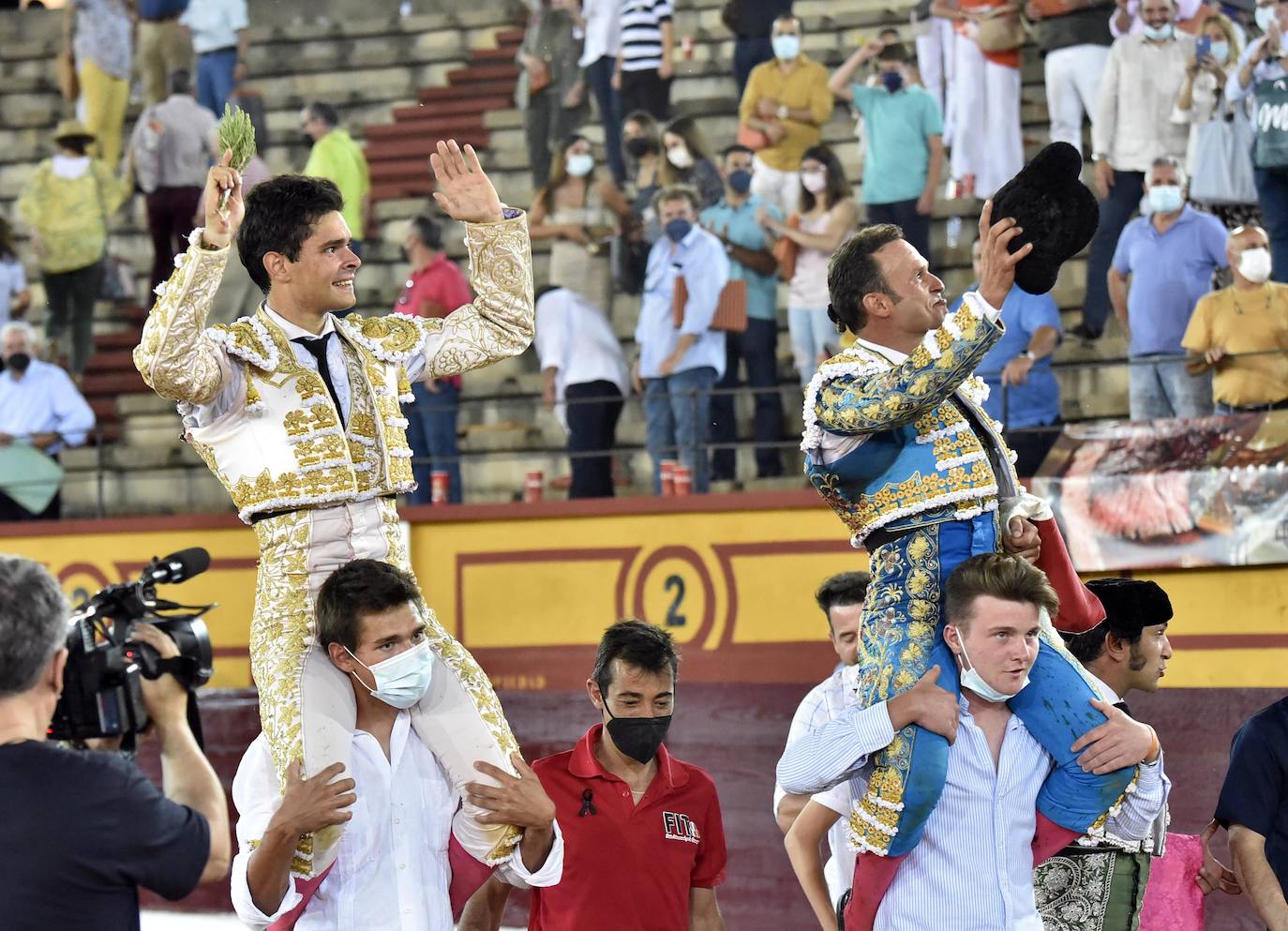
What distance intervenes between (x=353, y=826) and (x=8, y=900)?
121cm

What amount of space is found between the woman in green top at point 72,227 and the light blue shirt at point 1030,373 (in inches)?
258

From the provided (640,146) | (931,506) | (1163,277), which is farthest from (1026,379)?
(931,506)

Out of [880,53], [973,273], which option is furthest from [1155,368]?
[880,53]

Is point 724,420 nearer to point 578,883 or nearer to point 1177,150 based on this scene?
point 1177,150

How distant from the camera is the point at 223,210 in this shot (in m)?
3.88

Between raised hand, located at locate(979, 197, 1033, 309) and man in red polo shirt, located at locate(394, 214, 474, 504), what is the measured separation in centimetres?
601

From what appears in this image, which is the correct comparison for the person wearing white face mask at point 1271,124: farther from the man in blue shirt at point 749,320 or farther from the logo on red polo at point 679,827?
the logo on red polo at point 679,827

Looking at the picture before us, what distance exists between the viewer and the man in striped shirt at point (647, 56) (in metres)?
10.6

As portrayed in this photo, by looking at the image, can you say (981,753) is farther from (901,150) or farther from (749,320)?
(901,150)

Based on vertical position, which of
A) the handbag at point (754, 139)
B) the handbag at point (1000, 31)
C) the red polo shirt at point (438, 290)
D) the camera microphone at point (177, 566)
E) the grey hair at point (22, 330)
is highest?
the handbag at point (1000, 31)

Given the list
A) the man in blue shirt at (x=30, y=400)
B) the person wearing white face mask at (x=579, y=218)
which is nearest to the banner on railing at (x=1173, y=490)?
the person wearing white face mask at (x=579, y=218)

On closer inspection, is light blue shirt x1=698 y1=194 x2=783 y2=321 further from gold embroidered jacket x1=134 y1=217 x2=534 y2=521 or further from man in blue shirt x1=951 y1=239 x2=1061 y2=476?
gold embroidered jacket x1=134 y1=217 x2=534 y2=521

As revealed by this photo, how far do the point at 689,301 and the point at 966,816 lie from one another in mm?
5960

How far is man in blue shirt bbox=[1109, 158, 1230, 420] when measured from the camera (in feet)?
26.1
